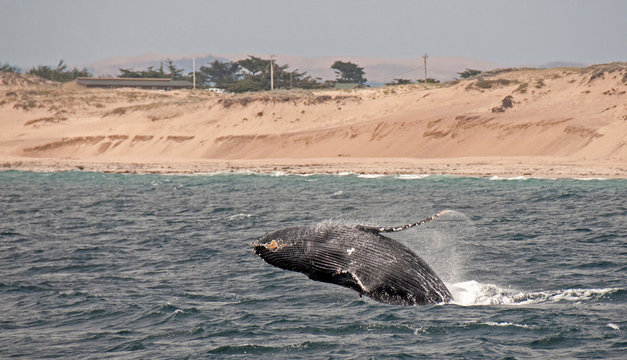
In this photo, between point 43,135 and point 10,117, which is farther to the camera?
point 10,117

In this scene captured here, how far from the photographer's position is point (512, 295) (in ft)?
47.9

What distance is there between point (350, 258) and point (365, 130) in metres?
51.1

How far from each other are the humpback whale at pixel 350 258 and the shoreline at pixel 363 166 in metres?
30.2

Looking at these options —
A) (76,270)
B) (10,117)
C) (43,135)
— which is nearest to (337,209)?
(76,270)

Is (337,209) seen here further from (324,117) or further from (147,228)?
(324,117)

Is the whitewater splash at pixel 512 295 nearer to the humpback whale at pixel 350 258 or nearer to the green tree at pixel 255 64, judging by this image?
the humpback whale at pixel 350 258

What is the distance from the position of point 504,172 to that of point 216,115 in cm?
3694

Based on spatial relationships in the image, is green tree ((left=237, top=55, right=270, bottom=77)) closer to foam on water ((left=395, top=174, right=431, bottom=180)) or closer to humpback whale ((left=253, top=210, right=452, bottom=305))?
foam on water ((left=395, top=174, right=431, bottom=180))

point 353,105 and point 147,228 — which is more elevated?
point 353,105

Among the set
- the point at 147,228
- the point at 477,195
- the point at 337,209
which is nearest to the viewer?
the point at 147,228

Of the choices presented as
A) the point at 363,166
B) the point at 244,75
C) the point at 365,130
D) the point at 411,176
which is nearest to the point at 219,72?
the point at 244,75

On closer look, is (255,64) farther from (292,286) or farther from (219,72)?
(292,286)

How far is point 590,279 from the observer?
15.7 meters

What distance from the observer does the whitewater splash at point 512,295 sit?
46.4ft
